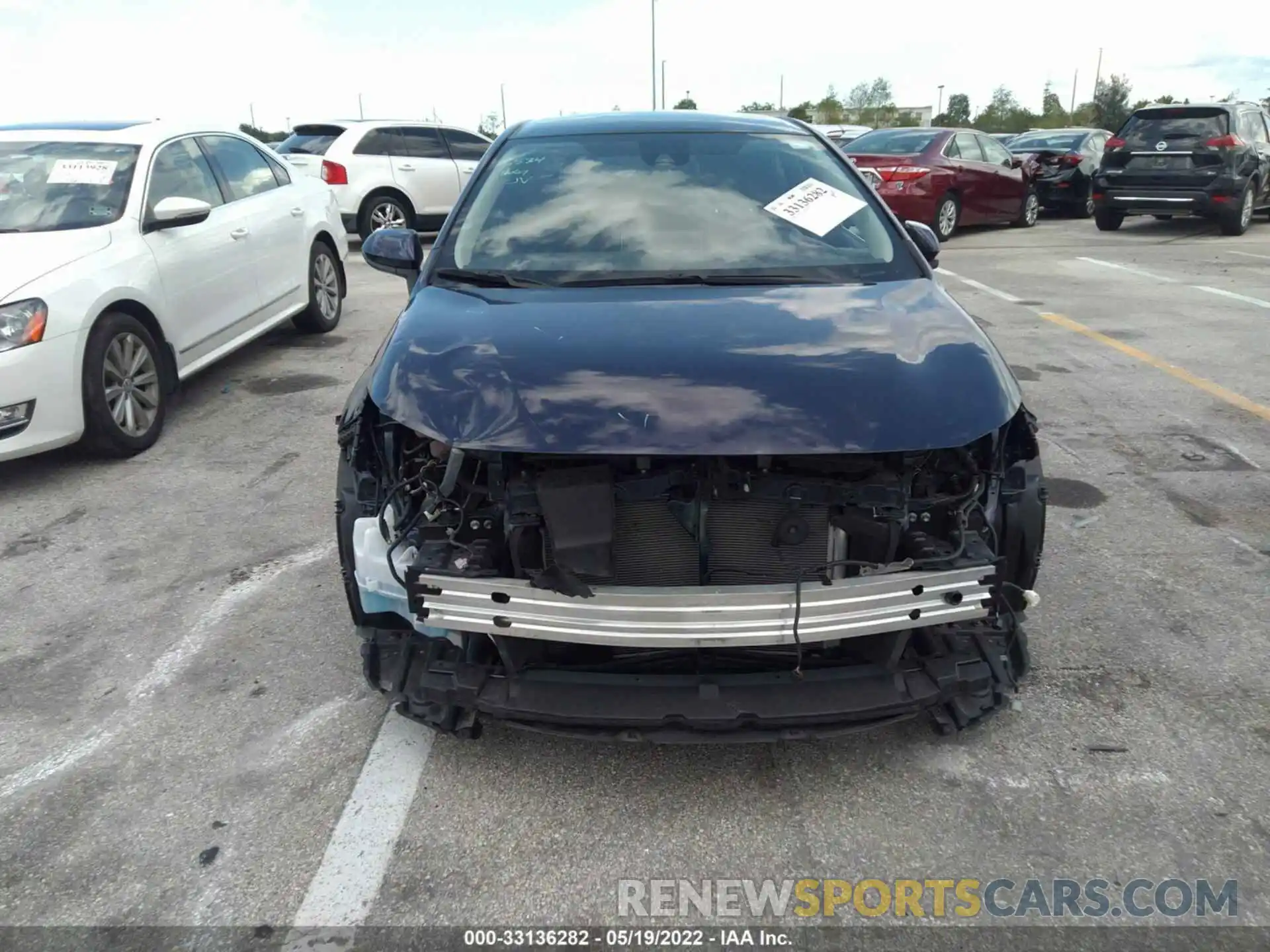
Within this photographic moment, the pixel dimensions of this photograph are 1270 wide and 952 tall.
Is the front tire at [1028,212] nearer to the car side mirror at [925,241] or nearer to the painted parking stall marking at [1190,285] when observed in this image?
the painted parking stall marking at [1190,285]

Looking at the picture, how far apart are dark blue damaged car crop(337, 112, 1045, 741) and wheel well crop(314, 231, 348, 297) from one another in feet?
16.8

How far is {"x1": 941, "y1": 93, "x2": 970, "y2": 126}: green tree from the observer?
6394 centimetres

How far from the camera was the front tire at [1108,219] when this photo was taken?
13.7 m

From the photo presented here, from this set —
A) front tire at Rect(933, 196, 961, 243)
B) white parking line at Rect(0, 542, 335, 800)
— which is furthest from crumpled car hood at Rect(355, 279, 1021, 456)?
front tire at Rect(933, 196, 961, 243)

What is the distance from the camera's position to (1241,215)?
13.1 meters

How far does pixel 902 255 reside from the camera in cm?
334

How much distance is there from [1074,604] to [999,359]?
1.24 metres

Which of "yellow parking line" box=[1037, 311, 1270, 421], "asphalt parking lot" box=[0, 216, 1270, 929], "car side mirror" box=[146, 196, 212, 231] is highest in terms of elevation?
"car side mirror" box=[146, 196, 212, 231]

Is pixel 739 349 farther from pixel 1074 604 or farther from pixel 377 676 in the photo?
pixel 1074 604

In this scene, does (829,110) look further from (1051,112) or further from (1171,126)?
(1171,126)

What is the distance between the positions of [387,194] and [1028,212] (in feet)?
32.0

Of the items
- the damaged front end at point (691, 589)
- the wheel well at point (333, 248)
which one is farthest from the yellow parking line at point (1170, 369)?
the wheel well at point (333, 248)

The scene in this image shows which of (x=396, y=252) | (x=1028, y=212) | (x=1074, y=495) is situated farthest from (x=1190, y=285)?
(x=396, y=252)

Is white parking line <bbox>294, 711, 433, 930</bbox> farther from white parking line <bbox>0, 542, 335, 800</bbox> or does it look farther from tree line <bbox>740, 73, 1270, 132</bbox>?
tree line <bbox>740, 73, 1270, 132</bbox>
